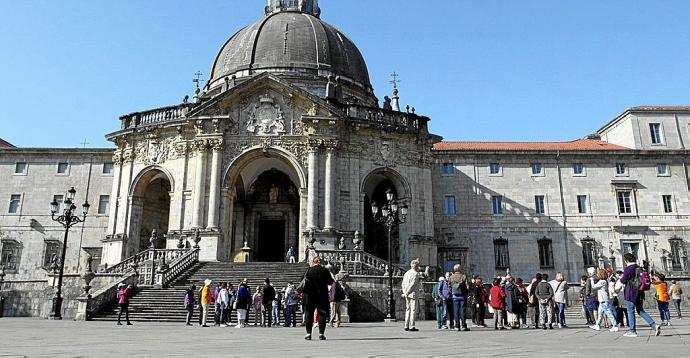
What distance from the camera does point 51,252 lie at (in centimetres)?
3825

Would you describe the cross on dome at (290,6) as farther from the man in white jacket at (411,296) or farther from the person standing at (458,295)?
the man in white jacket at (411,296)

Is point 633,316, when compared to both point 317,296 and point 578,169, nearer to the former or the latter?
point 317,296

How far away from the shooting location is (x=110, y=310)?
20344mm

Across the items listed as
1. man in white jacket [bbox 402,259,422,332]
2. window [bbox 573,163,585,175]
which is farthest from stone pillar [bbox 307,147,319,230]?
window [bbox 573,163,585,175]

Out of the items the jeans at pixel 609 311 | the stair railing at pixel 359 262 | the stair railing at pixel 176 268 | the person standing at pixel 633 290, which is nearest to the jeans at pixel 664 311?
the jeans at pixel 609 311

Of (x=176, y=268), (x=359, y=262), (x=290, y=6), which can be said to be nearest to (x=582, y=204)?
(x=359, y=262)

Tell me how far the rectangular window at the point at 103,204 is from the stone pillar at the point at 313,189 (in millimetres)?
17515

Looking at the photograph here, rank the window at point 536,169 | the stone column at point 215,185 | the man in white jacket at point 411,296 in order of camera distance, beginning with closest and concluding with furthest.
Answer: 1. the man in white jacket at point 411,296
2. the stone column at point 215,185
3. the window at point 536,169

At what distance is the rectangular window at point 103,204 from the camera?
39.0 m

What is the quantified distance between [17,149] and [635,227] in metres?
44.9

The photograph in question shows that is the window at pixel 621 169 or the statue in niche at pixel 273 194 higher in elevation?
the window at pixel 621 169

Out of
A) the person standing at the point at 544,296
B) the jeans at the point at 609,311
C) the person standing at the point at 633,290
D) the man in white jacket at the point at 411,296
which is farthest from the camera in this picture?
the person standing at the point at 544,296

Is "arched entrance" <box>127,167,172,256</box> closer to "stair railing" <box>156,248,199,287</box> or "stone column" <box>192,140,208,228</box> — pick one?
"stone column" <box>192,140,208,228</box>

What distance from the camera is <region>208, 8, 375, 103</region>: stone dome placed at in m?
38.9
